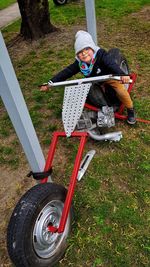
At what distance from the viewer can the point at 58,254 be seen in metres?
2.47

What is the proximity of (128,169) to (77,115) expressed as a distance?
99cm

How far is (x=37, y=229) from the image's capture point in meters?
2.23

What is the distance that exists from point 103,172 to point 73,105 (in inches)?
36.3

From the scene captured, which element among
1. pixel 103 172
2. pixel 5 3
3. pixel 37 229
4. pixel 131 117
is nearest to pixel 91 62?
pixel 131 117

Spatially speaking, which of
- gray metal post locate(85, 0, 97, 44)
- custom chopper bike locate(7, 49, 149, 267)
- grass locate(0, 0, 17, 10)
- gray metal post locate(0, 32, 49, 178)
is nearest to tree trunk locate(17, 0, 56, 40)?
gray metal post locate(85, 0, 97, 44)

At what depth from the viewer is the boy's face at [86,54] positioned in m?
3.31

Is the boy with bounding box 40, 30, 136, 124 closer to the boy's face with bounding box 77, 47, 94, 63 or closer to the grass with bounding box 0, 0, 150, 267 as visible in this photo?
the boy's face with bounding box 77, 47, 94, 63

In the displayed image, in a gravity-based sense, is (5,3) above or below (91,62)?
below

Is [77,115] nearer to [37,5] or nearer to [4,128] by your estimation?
[4,128]

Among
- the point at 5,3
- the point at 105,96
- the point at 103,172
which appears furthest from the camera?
the point at 5,3

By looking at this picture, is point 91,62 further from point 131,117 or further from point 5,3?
point 5,3

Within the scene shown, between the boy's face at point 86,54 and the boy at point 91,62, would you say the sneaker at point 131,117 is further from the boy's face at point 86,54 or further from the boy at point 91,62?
the boy's face at point 86,54

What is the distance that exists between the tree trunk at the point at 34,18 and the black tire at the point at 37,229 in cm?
559

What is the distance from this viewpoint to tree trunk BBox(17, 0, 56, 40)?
22.1ft
